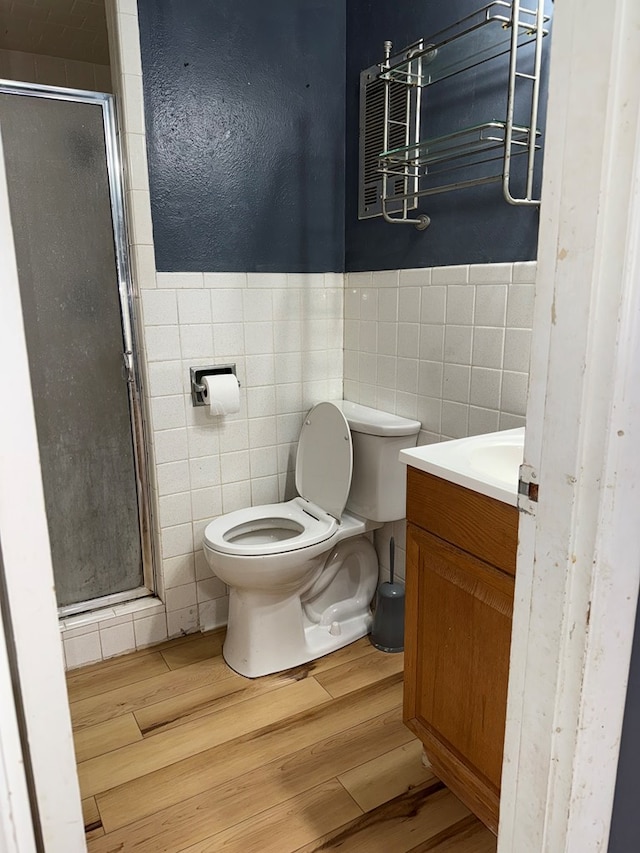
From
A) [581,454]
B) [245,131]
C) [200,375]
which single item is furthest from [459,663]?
Answer: [245,131]

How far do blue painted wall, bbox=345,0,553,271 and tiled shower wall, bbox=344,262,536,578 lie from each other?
51 millimetres

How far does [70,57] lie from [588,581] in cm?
326

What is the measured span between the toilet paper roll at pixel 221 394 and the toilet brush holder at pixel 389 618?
812 mm

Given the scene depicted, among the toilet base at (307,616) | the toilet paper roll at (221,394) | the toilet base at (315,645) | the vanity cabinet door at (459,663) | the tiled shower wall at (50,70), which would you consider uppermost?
the tiled shower wall at (50,70)

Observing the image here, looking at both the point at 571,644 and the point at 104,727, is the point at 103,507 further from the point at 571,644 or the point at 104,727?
the point at 571,644

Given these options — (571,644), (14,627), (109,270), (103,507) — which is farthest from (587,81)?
(103,507)

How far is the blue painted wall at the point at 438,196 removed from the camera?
1632 millimetres

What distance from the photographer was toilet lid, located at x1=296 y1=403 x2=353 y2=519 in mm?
2029

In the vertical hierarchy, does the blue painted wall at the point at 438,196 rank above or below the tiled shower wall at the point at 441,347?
above

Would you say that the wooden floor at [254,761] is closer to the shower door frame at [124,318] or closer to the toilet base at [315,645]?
the toilet base at [315,645]

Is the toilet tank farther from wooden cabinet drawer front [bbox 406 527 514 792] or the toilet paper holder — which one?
wooden cabinet drawer front [bbox 406 527 514 792]

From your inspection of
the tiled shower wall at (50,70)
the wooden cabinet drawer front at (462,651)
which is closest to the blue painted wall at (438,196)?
the wooden cabinet drawer front at (462,651)

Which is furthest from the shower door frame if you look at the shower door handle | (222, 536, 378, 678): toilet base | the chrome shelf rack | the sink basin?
the sink basin

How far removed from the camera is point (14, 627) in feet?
2.15
